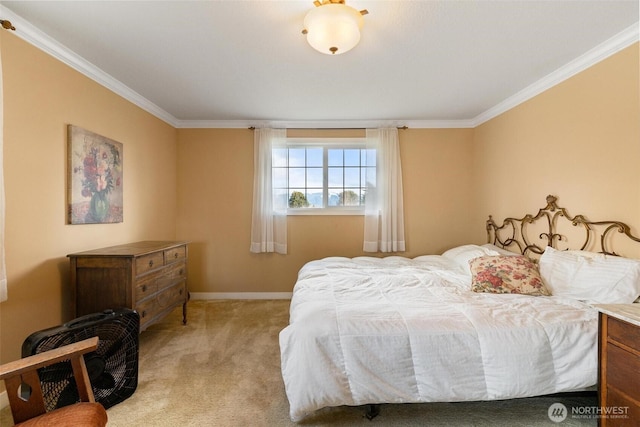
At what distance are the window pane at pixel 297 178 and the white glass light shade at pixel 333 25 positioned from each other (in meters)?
2.29

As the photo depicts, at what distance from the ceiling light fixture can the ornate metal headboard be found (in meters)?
2.26

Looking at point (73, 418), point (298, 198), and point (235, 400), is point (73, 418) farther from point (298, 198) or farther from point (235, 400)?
point (298, 198)

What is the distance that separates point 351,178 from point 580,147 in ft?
7.68

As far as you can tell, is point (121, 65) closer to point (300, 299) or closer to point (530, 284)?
point (300, 299)

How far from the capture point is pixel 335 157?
3.87m

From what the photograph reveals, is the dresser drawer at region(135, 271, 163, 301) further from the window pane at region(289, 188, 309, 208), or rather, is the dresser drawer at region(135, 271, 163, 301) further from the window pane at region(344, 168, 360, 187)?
the window pane at region(344, 168, 360, 187)

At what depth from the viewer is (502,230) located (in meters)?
3.22

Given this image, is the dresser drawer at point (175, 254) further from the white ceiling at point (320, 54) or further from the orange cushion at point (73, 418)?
the white ceiling at point (320, 54)

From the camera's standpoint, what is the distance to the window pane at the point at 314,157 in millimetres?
3879

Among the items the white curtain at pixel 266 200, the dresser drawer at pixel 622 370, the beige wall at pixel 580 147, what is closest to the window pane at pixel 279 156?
the white curtain at pixel 266 200

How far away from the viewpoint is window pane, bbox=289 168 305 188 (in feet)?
12.7

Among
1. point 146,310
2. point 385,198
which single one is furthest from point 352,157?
point 146,310

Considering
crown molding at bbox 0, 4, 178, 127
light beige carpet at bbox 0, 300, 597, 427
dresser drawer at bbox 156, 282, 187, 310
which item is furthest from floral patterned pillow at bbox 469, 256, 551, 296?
crown molding at bbox 0, 4, 178, 127

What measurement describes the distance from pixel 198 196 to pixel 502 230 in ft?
12.8
